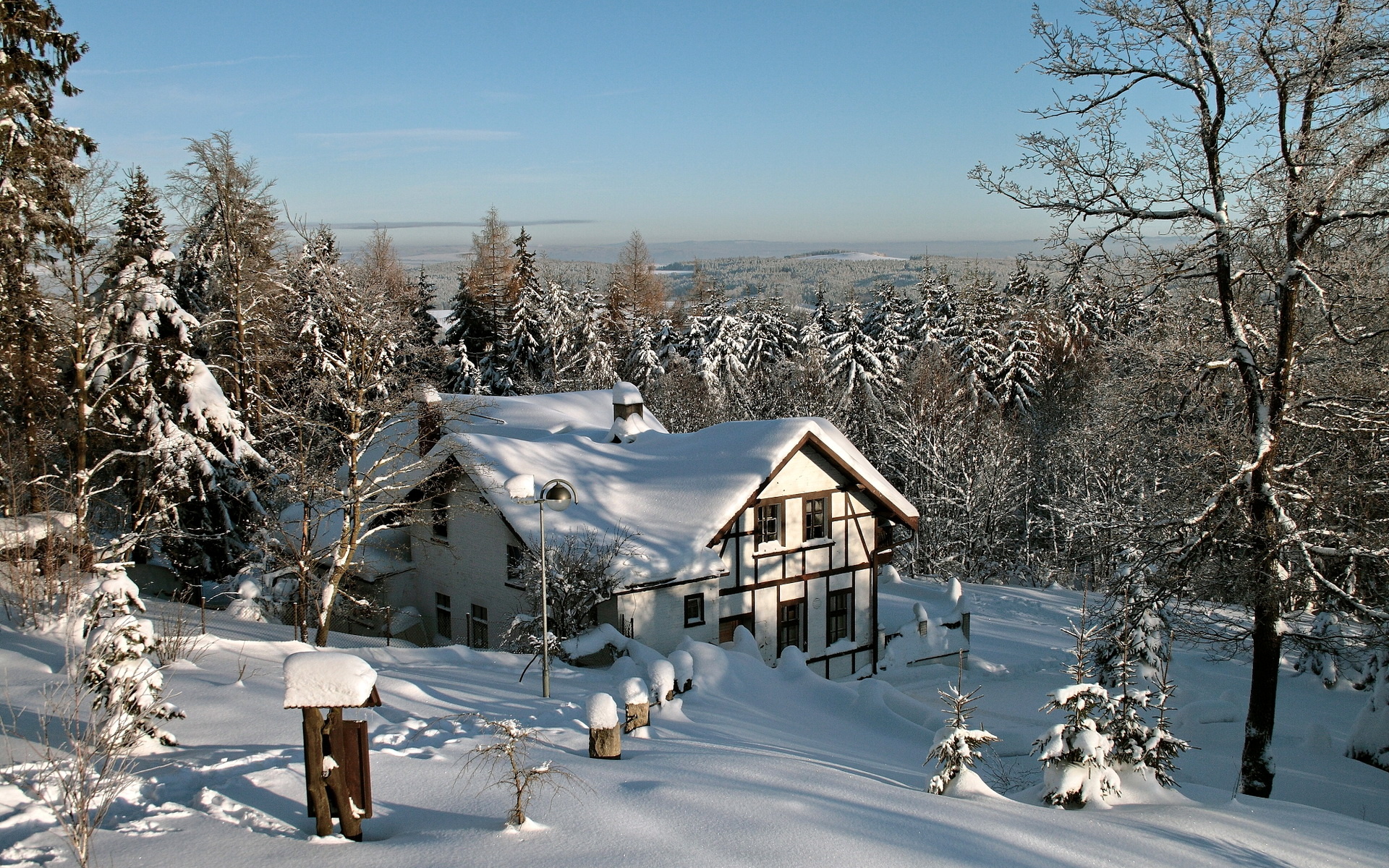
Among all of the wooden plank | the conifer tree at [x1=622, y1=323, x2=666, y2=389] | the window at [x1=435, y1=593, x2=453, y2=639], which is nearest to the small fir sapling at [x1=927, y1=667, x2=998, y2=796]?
the wooden plank

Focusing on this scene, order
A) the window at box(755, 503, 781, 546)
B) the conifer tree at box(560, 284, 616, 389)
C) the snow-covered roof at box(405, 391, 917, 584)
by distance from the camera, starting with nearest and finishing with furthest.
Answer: the snow-covered roof at box(405, 391, 917, 584)
the window at box(755, 503, 781, 546)
the conifer tree at box(560, 284, 616, 389)

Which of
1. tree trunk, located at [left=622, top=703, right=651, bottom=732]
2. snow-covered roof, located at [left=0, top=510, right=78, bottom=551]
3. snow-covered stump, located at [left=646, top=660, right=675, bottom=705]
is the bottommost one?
snow-covered stump, located at [left=646, top=660, right=675, bottom=705]

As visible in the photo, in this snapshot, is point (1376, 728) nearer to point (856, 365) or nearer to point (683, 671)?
point (683, 671)

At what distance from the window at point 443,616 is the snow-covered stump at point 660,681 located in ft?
39.4

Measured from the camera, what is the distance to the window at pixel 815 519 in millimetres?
22891

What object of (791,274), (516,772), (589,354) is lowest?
(516,772)

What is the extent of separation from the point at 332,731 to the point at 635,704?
4922mm

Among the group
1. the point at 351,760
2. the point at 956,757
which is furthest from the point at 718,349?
the point at 351,760

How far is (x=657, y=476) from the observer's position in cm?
Result: 2261

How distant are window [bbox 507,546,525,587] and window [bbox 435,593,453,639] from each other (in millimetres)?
3186

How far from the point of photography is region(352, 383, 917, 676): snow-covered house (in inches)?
777

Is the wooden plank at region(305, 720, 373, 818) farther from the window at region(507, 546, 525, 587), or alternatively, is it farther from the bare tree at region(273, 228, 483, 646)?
the window at region(507, 546, 525, 587)

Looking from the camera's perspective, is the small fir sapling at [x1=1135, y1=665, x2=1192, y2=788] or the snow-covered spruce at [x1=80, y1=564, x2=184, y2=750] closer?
the snow-covered spruce at [x1=80, y1=564, x2=184, y2=750]

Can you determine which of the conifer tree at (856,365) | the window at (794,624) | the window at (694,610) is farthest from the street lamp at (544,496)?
the conifer tree at (856,365)
